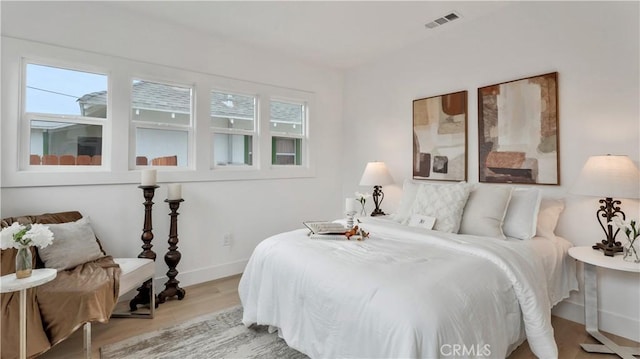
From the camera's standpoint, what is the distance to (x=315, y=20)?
2990 millimetres

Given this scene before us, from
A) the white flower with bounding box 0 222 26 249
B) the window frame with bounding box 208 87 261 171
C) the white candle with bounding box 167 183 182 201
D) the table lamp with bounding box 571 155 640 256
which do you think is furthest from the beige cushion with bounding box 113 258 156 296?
the table lamp with bounding box 571 155 640 256

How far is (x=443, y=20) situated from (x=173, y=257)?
3.53m

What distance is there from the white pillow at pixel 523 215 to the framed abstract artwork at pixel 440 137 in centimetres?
66

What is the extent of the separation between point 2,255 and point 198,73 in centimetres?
221

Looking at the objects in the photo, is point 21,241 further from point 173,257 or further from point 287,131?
point 287,131

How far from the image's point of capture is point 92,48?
2.63 m

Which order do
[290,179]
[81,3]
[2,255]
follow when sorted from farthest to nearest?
[290,179]
[81,3]
[2,255]

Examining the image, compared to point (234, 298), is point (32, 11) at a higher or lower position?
higher

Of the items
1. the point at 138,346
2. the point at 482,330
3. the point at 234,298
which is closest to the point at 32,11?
the point at 138,346

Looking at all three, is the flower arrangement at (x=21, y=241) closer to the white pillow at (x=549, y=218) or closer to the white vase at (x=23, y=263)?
the white vase at (x=23, y=263)

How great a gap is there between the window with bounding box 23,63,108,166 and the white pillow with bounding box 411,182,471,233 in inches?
118

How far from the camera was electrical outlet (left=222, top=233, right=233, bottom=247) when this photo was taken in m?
3.44

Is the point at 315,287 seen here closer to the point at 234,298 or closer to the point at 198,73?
the point at 234,298

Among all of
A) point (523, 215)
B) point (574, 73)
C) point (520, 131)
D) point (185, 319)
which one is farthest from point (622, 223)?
point (185, 319)
